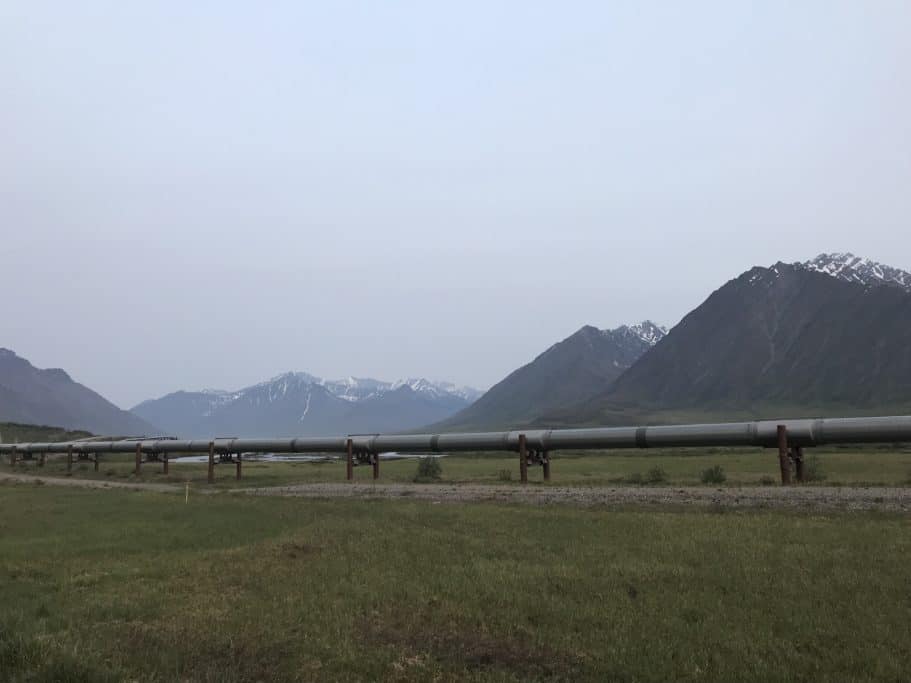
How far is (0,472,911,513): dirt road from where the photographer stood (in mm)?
17281

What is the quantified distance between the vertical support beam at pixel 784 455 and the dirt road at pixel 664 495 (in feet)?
5.43

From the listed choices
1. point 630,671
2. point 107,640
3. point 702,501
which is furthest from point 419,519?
point 630,671

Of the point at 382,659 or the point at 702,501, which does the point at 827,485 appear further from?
the point at 382,659

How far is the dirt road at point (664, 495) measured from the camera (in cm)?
1728

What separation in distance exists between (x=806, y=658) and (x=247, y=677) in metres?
6.02

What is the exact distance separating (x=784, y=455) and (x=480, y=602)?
18184mm

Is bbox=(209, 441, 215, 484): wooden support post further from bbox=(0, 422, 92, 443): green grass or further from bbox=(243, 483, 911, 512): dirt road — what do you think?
bbox=(0, 422, 92, 443): green grass

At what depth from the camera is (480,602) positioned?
975 cm

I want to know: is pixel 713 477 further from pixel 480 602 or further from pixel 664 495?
pixel 480 602

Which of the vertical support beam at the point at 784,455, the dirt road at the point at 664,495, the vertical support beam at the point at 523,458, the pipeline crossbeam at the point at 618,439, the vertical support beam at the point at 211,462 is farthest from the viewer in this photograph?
the vertical support beam at the point at 211,462

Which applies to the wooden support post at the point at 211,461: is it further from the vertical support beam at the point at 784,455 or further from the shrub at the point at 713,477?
the vertical support beam at the point at 784,455

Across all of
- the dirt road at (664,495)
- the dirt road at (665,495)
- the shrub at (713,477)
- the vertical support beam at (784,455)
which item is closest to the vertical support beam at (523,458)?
the dirt road at (665,495)

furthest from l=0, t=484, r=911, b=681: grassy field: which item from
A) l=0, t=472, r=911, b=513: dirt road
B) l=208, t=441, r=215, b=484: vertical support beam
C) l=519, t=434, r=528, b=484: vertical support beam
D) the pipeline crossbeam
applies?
l=208, t=441, r=215, b=484: vertical support beam

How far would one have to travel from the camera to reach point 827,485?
2189 cm
